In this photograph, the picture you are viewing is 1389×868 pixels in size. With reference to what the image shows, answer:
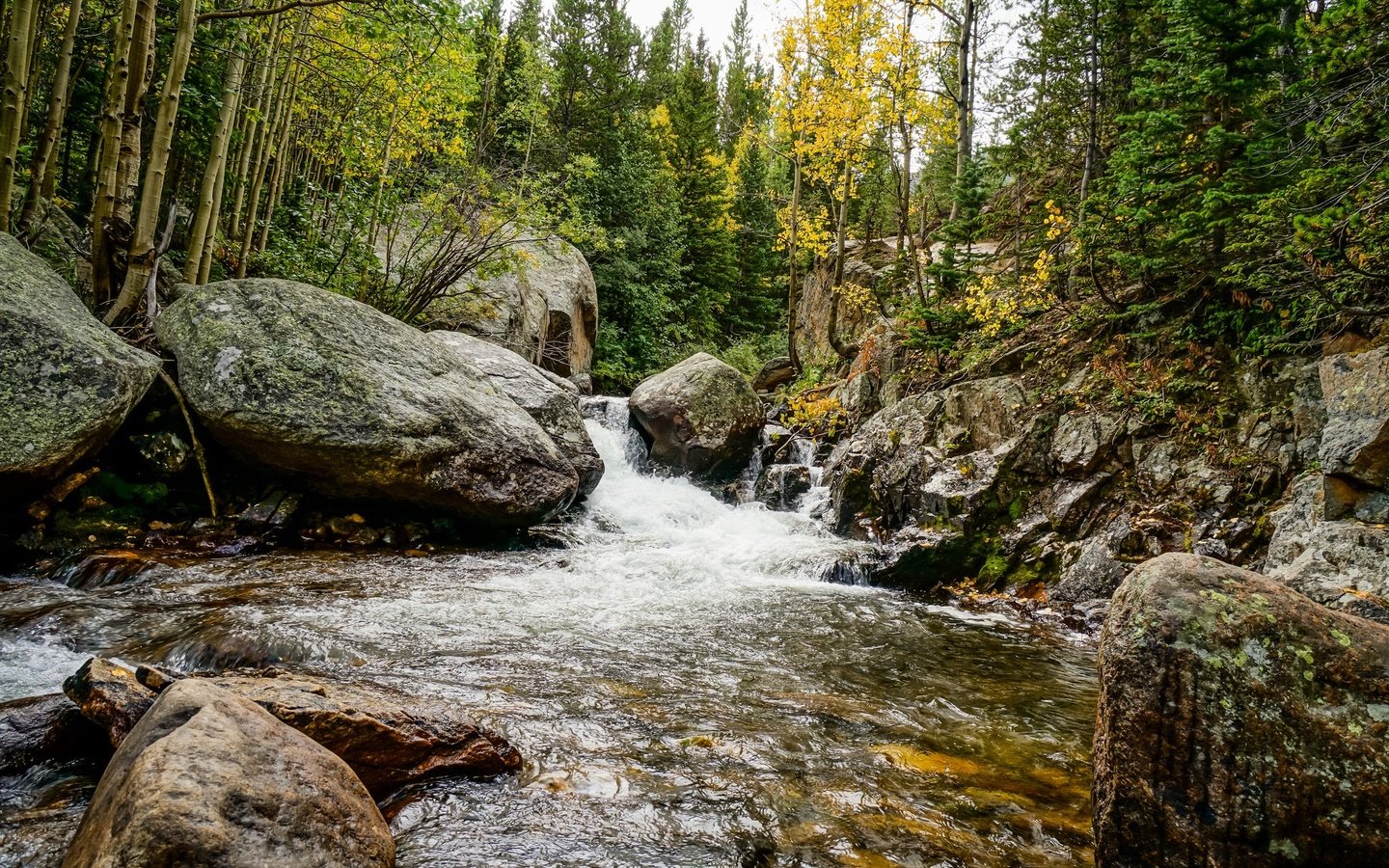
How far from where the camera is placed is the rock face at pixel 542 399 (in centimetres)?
1104

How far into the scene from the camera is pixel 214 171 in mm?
8656

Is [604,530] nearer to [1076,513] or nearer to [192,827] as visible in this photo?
[1076,513]

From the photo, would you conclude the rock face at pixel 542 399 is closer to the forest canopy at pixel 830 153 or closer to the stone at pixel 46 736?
the forest canopy at pixel 830 153

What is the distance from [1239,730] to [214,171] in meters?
11.6

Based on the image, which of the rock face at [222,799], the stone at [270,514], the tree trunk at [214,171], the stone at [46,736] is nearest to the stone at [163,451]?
the stone at [270,514]

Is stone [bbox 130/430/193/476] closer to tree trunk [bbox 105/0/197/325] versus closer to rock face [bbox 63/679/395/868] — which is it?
tree trunk [bbox 105/0/197/325]

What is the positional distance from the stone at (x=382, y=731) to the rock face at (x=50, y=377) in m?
4.57

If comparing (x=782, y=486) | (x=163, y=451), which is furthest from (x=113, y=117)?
(x=782, y=486)

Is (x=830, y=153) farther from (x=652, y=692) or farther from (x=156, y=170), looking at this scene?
(x=652, y=692)

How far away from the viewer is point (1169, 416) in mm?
7980

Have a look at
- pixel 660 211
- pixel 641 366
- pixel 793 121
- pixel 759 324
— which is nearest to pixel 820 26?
pixel 793 121

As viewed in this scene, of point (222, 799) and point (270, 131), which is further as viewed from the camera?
point (270, 131)

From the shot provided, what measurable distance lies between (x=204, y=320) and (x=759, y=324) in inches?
912

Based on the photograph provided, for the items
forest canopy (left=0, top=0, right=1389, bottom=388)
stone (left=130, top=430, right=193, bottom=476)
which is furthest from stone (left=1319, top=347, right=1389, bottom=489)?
stone (left=130, top=430, right=193, bottom=476)
